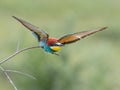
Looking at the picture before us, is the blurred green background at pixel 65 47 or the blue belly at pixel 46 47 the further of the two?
the blurred green background at pixel 65 47

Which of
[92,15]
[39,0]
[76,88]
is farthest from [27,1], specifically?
[76,88]

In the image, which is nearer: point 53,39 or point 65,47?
point 53,39

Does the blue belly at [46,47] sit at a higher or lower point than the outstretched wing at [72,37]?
lower

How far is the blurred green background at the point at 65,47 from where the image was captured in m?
Result: 2.71

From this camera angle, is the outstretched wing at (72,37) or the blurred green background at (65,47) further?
the blurred green background at (65,47)

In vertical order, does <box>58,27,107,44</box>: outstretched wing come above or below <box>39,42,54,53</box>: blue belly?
above

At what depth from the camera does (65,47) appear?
307cm

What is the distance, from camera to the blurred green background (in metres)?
2.71

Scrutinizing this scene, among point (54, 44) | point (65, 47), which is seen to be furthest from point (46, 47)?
point (65, 47)

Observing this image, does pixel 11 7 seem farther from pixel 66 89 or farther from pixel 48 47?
pixel 48 47

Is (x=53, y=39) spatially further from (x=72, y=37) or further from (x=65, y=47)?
(x=65, y=47)

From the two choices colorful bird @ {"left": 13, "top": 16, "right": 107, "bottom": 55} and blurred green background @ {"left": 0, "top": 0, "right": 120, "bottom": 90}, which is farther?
blurred green background @ {"left": 0, "top": 0, "right": 120, "bottom": 90}

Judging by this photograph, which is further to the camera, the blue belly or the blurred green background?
the blurred green background

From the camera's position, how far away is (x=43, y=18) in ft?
17.5
